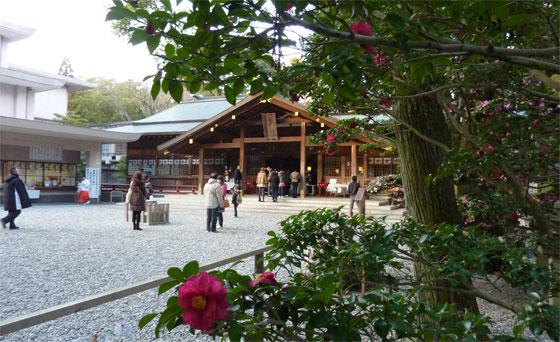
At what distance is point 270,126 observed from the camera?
17141 mm

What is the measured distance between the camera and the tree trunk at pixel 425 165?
3.04 metres

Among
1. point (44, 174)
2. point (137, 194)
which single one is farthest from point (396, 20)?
point (44, 174)

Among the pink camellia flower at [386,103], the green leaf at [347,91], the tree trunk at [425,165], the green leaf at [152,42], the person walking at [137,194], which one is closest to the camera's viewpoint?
the green leaf at [347,91]

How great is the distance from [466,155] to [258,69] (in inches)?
55.4

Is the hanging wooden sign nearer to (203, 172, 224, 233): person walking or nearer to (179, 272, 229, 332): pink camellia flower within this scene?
(203, 172, 224, 233): person walking

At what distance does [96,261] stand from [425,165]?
5325mm

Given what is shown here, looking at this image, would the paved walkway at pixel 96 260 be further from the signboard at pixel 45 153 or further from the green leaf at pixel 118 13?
the signboard at pixel 45 153

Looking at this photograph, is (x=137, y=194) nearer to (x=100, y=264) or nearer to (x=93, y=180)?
(x=100, y=264)

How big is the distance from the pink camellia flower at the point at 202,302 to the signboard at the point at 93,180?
18551 millimetres

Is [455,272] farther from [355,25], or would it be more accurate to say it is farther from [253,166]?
[253,166]

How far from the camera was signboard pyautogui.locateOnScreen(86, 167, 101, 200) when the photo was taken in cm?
1778

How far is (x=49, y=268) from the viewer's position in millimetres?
5711

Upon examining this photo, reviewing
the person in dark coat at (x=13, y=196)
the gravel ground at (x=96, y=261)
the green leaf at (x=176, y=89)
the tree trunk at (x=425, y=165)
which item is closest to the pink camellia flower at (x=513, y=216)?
the tree trunk at (x=425, y=165)

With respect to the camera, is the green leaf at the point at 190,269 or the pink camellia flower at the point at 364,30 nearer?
the green leaf at the point at 190,269
